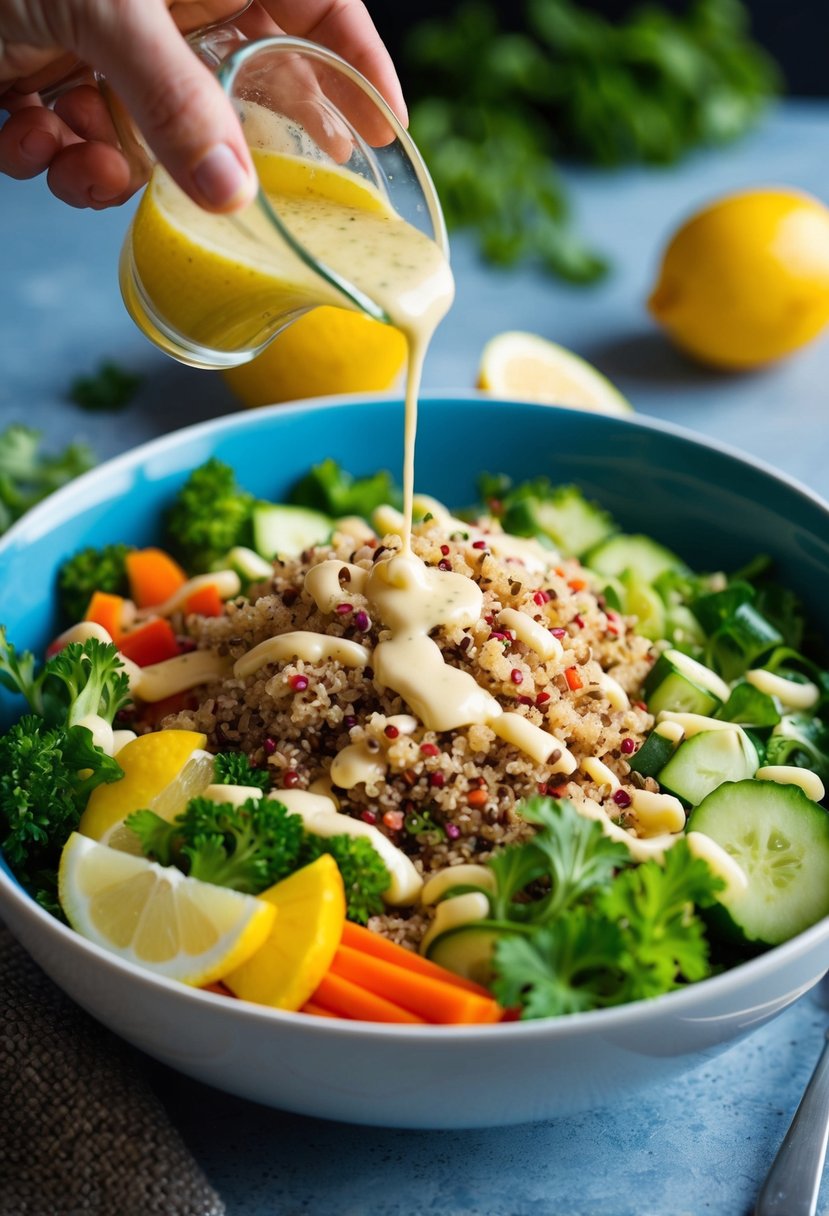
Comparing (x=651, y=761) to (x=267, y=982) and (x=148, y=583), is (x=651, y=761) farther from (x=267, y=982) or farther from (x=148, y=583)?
(x=148, y=583)

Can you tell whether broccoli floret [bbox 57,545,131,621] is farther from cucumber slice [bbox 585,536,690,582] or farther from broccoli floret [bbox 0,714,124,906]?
cucumber slice [bbox 585,536,690,582]

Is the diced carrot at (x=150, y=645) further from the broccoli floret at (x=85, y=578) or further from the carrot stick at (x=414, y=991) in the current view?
the carrot stick at (x=414, y=991)

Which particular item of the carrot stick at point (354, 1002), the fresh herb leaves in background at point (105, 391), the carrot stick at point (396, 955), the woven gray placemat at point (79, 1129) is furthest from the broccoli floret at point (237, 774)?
the fresh herb leaves in background at point (105, 391)

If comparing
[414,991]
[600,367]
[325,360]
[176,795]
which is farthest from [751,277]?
[414,991]

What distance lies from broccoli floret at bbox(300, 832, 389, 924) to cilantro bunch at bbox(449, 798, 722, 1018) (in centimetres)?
23

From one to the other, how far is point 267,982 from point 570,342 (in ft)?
13.3

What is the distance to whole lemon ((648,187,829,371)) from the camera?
5.32m

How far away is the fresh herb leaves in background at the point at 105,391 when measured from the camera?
17.5ft

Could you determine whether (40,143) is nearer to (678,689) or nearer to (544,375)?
(544,375)

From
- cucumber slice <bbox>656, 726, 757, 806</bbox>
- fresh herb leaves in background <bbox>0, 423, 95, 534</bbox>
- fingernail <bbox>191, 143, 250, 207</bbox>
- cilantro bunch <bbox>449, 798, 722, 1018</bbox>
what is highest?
fingernail <bbox>191, 143, 250, 207</bbox>

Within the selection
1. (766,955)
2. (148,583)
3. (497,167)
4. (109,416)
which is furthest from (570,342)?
(766,955)

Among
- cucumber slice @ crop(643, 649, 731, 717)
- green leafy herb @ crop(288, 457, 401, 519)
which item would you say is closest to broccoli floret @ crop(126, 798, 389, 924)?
cucumber slice @ crop(643, 649, 731, 717)

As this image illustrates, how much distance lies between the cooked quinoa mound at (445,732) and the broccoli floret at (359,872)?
2.1 inches

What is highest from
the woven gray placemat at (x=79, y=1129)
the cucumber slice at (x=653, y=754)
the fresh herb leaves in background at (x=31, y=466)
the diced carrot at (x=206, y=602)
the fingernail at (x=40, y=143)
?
the fingernail at (x=40, y=143)
